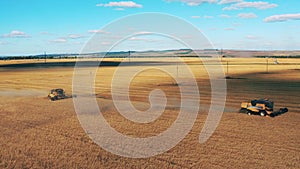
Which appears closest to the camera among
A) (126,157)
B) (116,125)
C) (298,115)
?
(126,157)

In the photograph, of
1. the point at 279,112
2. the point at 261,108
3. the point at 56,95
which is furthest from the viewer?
the point at 56,95

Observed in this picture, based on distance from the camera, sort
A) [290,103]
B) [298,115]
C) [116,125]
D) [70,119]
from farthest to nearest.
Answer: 1. [290,103]
2. [298,115]
3. [70,119]
4. [116,125]

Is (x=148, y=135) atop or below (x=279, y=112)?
below

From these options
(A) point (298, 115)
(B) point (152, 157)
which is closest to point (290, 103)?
(A) point (298, 115)

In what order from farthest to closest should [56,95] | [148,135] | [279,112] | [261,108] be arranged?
[56,95], [279,112], [261,108], [148,135]

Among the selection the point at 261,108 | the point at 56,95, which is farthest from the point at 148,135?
the point at 56,95

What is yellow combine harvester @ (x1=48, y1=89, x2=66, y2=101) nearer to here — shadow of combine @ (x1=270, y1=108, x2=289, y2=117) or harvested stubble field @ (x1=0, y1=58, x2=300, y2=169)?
harvested stubble field @ (x1=0, y1=58, x2=300, y2=169)

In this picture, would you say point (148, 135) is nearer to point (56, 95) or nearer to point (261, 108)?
point (261, 108)

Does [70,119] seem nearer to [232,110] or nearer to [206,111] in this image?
[206,111]

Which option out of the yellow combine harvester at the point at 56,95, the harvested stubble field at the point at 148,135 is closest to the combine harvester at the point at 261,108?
the harvested stubble field at the point at 148,135

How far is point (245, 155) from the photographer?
679 inches

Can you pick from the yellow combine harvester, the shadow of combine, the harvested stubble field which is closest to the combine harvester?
the shadow of combine

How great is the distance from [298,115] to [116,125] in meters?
16.3

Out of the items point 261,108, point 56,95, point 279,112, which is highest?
point 56,95
